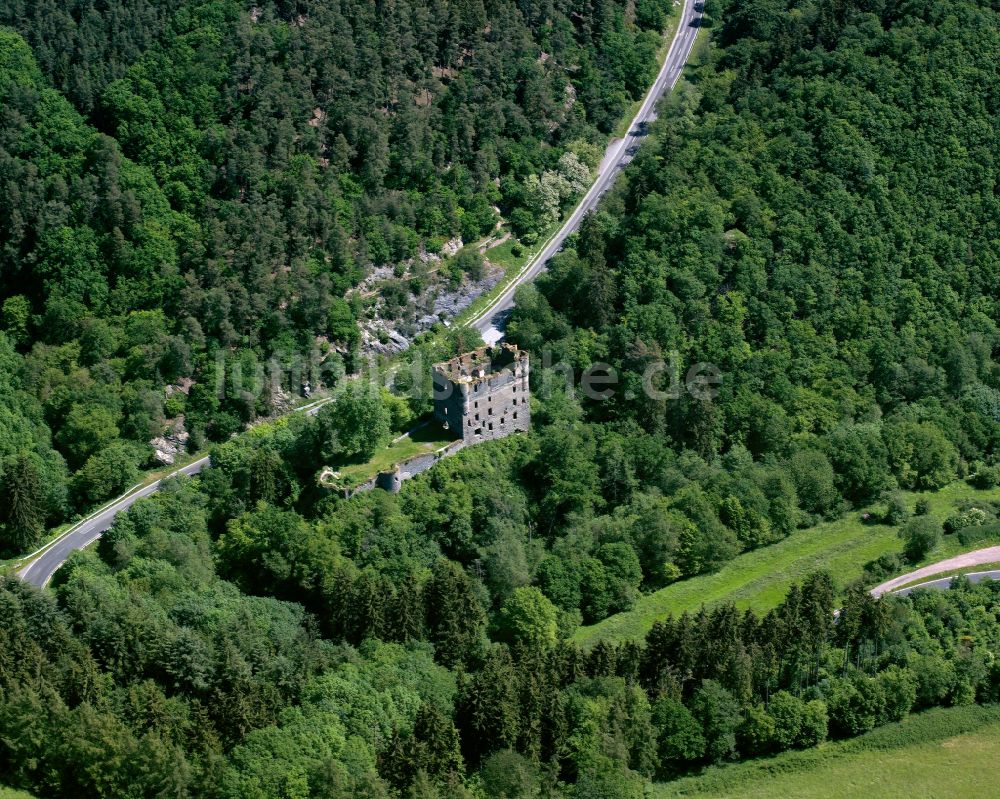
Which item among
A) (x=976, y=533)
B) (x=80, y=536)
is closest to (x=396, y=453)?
(x=80, y=536)

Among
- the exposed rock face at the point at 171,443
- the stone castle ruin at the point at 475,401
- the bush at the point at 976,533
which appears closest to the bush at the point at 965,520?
the bush at the point at 976,533

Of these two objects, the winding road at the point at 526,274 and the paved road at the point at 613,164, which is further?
the paved road at the point at 613,164

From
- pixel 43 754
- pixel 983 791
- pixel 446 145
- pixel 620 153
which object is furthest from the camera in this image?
pixel 620 153

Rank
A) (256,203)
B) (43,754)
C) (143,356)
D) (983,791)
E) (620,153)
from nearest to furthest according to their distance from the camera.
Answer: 1. (43,754)
2. (983,791)
3. (143,356)
4. (256,203)
5. (620,153)

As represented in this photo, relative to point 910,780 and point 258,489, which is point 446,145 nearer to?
point 258,489

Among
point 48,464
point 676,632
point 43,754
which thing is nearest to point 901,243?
point 676,632

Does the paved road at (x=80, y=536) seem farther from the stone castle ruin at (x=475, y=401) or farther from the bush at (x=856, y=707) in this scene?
the bush at (x=856, y=707)
